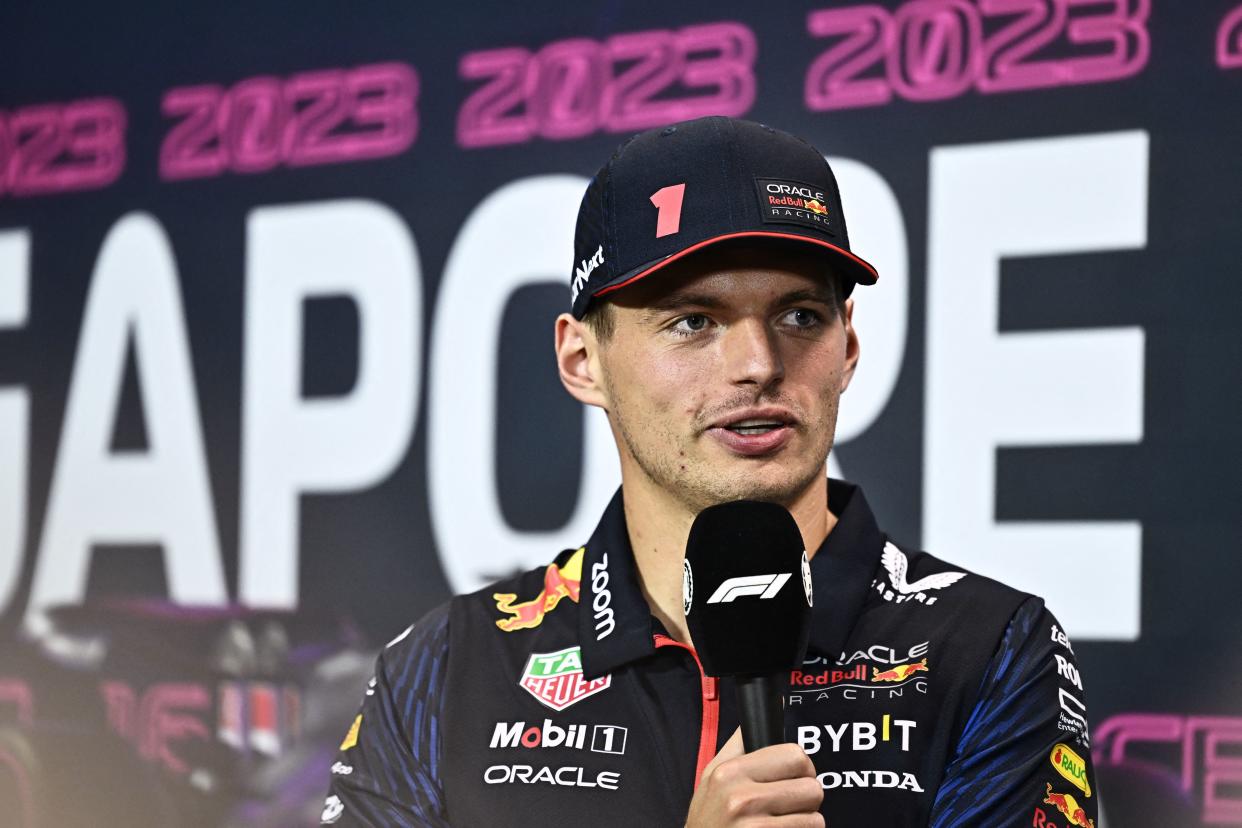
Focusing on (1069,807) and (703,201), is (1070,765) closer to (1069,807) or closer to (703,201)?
(1069,807)

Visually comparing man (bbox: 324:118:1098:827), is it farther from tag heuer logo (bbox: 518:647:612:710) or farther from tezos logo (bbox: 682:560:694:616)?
tezos logo (bbox: 682:560:694:616)

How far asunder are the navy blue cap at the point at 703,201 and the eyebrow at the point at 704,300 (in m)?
0.03

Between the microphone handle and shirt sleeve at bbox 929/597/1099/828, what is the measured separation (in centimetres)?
29

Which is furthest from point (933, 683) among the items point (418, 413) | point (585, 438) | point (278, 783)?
point (278, 783)

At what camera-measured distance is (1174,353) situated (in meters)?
1.97

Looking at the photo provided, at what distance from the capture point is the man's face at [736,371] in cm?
117

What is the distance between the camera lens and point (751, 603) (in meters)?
0.96

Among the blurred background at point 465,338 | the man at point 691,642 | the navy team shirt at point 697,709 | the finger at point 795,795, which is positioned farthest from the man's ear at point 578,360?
the blurred background at point 465,338

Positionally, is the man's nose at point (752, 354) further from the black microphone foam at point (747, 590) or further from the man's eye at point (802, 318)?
the black microphone foam at point (747, 590)

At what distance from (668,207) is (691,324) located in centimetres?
10

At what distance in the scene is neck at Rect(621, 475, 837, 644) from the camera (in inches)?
49.8

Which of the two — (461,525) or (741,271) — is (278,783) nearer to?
(461,525)

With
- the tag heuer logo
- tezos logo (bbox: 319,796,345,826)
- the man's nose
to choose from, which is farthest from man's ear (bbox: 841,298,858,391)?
tezos logo (bbox: 319,796,345,826)

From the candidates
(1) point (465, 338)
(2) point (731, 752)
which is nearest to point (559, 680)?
(2) point (731, 752)
